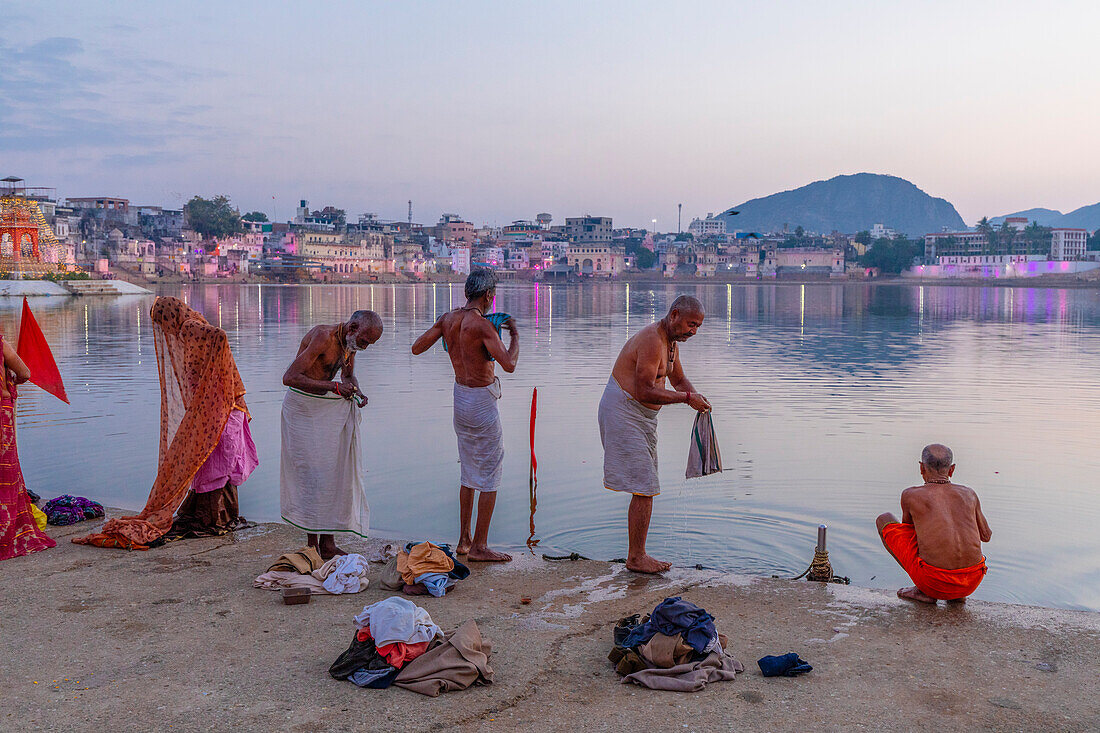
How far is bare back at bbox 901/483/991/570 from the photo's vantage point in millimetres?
4555

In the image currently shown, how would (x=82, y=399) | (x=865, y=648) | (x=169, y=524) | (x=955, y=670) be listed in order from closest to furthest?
1. (x=955, y=670)
2. (x=865, y=648)
3. (x=169, y=524)
4. (x=82, y=399)

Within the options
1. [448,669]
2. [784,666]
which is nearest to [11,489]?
[448,669]

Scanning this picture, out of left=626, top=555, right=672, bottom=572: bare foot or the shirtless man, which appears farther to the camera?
left=626, top=555, right=672, bottom=572: bare foot

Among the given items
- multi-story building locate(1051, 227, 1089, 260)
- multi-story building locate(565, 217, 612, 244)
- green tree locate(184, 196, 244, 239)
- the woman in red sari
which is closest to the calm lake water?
the woman in red sari

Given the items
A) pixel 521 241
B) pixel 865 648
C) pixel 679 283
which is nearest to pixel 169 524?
pixel 865 648

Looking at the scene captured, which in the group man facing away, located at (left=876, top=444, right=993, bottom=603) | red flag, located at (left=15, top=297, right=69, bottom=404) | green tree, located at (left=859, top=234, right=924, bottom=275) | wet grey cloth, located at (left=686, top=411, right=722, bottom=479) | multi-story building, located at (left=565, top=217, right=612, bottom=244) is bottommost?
man facing away, located at (left=876, top=444, right=993, bottom=603)

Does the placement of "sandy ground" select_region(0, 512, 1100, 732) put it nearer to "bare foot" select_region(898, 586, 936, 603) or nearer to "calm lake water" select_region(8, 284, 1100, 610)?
"bare foot" select_region(898, 586, 936, 603)

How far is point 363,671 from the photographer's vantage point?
3.71 m

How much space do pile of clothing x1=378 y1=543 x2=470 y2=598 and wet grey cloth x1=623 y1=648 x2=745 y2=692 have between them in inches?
56.0

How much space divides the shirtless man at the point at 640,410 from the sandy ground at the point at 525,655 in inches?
15.4

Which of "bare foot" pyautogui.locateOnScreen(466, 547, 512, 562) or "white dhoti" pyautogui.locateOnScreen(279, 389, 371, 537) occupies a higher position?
"white dhoti" pyautogui.locateOnScreen(279, 389, 371, 537)

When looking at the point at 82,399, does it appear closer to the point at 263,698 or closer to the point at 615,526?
the point at 615,526

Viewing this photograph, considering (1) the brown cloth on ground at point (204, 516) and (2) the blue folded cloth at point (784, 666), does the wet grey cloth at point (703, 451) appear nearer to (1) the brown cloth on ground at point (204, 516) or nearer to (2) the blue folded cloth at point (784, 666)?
(2) the blue folded cloth at point (784, 666)

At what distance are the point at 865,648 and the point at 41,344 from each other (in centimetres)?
552
